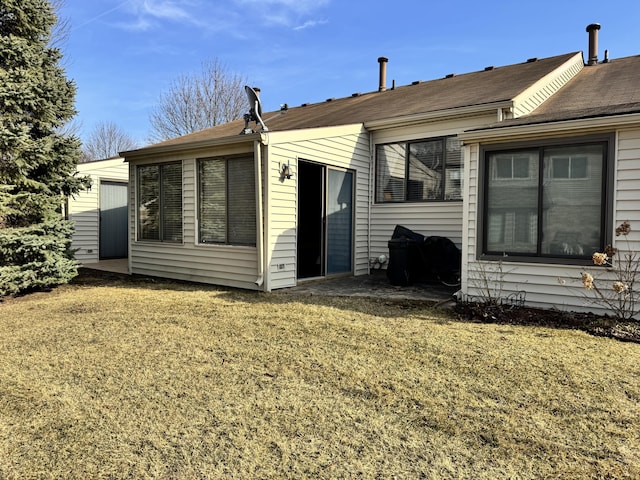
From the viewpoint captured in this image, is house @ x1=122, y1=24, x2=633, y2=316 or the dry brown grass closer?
the dry brown grass

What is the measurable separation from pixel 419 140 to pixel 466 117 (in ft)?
3.21

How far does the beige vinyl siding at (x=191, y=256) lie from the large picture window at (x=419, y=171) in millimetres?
3199

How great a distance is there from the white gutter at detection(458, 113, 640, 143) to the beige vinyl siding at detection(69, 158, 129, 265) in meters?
9.81

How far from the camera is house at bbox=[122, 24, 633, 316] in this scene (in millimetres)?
6617

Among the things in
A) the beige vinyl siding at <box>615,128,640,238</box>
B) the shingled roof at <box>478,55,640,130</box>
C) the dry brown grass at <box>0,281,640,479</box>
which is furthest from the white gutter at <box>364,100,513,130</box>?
the dry brown grass at <box>0,281,640,479</box>

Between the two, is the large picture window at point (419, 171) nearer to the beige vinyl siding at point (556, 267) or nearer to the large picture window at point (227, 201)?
the beige vinyl siding at point (556, 267)

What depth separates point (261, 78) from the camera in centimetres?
2280

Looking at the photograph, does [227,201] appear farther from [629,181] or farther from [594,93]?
[594,93]

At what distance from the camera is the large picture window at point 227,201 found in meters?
6.89

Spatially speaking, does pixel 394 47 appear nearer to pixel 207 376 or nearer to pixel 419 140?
pixel 419 140

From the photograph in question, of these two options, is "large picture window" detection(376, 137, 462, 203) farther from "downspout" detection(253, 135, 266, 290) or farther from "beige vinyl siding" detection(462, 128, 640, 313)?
"downspout" detection(253, 135, 266, 290)

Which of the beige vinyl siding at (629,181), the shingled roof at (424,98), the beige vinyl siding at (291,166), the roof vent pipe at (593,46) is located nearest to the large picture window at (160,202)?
the shingled roof at (424,98)

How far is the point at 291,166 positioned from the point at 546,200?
3.79 metres

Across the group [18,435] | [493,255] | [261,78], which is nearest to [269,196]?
[493,255]
